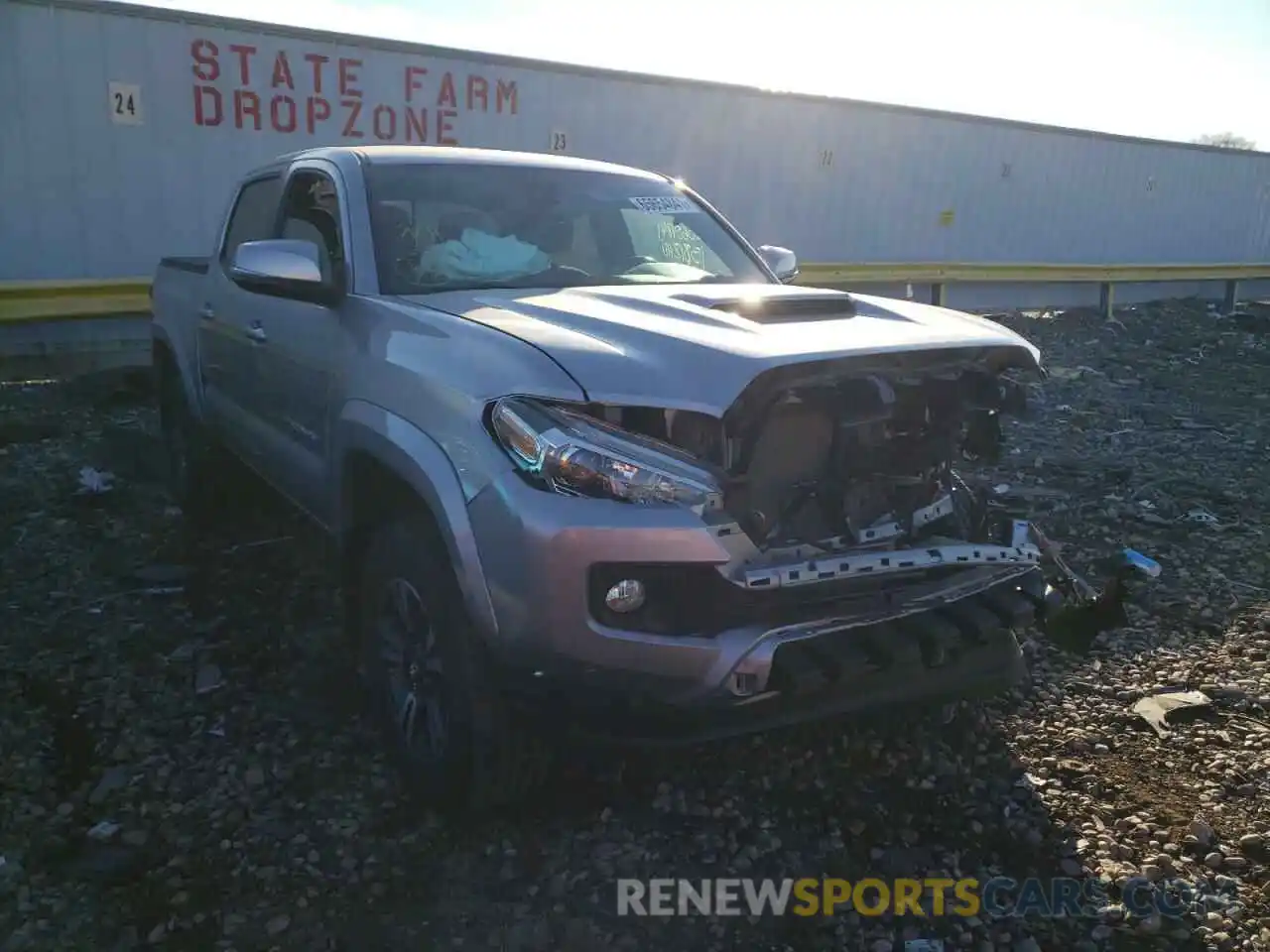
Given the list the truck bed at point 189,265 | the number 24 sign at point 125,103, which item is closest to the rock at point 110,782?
the truck bed at point 189,265

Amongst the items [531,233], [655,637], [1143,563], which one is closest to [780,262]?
[531,233]

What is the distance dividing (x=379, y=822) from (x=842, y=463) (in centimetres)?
165

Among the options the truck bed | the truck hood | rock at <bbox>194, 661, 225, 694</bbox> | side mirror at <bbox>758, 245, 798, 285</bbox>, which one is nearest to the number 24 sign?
the truck bed

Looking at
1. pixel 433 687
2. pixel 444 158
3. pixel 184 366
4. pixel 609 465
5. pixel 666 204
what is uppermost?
pixel 444 158

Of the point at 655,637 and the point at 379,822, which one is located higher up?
A: the point at 655,637

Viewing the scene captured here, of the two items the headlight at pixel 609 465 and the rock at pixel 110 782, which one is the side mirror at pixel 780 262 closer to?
the headlight at pixel 609 465

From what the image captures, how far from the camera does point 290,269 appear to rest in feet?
10.8

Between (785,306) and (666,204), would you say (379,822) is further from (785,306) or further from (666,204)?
(666,204)

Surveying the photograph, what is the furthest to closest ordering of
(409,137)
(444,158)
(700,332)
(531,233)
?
1. (409,137)
2. (444,158)
3. (531,233)
4. (700,332)

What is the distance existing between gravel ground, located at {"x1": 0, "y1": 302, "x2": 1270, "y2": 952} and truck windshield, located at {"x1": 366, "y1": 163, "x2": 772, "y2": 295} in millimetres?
1568

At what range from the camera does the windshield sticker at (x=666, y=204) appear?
4.11 m

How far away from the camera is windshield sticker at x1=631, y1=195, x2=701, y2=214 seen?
4.11 meters

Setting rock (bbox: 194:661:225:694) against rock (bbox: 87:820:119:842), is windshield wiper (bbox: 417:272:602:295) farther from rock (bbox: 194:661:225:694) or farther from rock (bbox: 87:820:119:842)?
rock (bbox: 87:820:119:842)

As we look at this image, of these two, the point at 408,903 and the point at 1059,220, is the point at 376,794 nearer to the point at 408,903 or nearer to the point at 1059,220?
the point at 408,903
